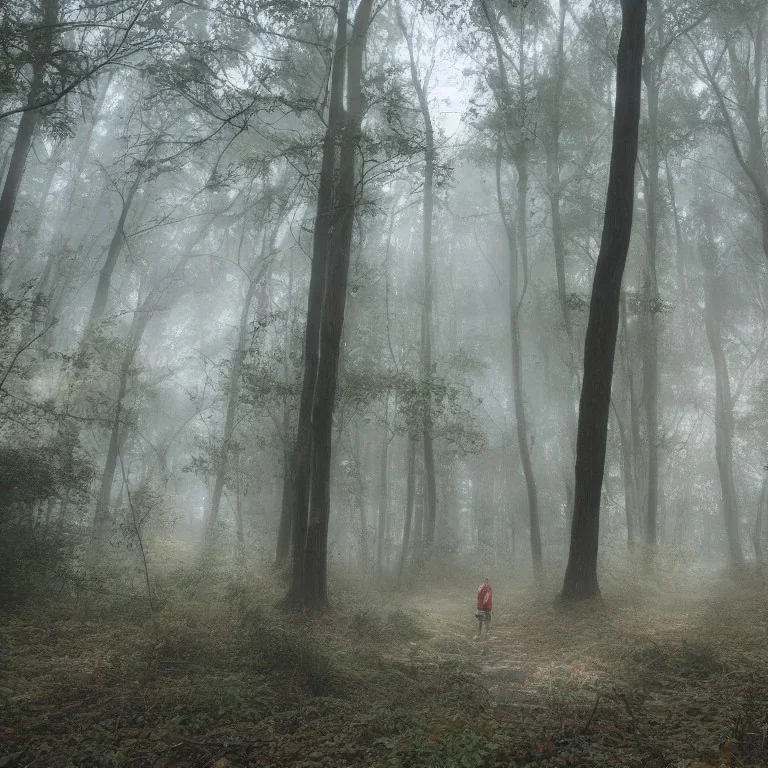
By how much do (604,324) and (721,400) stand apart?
14645 millimetres

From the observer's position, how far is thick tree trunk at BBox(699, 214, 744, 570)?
1973 cm

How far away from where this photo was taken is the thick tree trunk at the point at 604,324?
31.7 ft

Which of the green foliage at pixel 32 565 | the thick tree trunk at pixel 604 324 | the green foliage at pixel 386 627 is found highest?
the thick tree trunk at pixel 604 324

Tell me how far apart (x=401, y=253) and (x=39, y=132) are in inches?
672

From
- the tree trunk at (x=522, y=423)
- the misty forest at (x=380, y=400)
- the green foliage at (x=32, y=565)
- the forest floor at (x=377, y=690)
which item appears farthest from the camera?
the tree trunk at (x=522, y=423)

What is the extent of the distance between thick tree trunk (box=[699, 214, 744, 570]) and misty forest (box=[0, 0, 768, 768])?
23 centimetres

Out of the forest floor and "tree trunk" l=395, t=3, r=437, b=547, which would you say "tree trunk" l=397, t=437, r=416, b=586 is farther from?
the forest floor

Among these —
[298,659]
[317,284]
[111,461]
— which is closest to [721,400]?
[317,284]

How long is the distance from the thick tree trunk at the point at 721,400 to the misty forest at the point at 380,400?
23 centimetres

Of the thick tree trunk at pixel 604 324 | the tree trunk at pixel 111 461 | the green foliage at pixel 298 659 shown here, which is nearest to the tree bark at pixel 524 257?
the thick tree trunk at pixel 604 324

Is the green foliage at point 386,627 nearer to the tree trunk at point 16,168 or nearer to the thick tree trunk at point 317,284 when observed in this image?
the thick tree trunk at point 317,284

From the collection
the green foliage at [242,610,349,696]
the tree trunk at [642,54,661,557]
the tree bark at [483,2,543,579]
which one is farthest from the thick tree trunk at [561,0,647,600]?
the tree trunk at [642,54,661,557]

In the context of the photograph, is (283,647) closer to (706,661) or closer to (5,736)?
(5,736)

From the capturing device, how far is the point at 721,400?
21.0m
